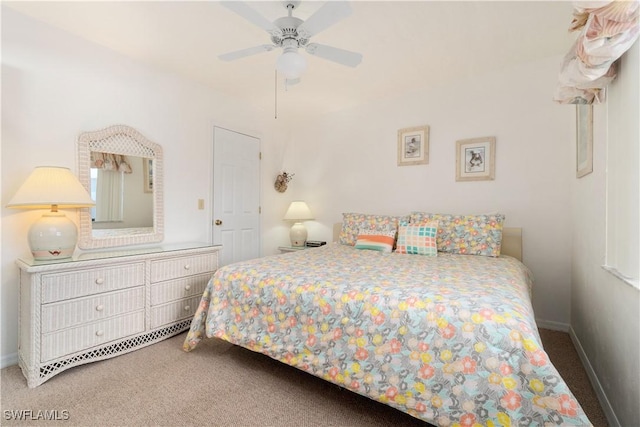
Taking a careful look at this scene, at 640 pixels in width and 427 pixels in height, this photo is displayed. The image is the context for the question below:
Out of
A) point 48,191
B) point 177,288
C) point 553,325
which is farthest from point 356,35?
point 553,325

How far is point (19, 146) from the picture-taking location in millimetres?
2096

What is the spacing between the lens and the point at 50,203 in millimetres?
1936

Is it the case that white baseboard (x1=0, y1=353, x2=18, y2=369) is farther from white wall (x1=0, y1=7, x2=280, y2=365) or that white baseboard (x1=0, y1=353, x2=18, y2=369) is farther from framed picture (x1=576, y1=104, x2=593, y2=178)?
framed picture (x1=576, y1=104, x2=593, y2=178)

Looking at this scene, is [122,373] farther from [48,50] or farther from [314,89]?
[314,89]

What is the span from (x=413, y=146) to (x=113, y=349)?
11.2ft

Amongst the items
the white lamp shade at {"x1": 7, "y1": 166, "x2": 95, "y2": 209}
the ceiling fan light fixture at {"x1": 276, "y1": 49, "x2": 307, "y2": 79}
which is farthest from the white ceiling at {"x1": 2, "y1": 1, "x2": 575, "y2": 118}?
the white lamp shade at {"x1": 7, "y1": 166, "x2": 95, "y2": 209}

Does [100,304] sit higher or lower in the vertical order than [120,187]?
lower

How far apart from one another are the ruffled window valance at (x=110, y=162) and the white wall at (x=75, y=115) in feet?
0.49

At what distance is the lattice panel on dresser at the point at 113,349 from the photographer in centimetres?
190

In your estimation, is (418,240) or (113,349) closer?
(113,349)

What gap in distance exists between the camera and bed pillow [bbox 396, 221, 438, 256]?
2754 mm

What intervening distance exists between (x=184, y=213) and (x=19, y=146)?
1324 millimetres

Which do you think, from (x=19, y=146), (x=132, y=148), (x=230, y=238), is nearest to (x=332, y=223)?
(x=230, y=238)

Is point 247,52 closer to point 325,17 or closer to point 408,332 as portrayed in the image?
point 325,17
